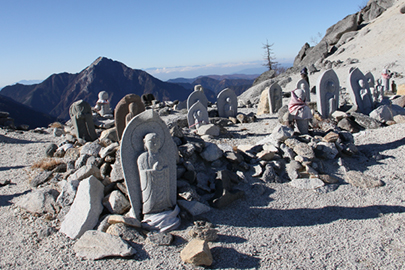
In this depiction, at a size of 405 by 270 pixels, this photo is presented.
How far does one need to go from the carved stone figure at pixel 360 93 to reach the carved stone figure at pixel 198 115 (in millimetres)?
5174

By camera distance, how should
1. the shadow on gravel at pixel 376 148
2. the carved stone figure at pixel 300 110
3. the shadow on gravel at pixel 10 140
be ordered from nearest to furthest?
the shadow on gravel at pixel 376 148
the carved stone figure at pixel 300 110
the shadow on gravel at pixel 10 140

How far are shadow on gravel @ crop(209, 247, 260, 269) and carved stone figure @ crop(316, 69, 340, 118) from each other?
733cm

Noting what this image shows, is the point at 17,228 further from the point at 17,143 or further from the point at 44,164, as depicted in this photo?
the point at 17,143

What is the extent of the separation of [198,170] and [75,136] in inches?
223

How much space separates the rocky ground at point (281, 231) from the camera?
3578 mm

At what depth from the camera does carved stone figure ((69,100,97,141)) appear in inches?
345

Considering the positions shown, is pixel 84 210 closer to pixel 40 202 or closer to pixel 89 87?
pixel 40 202

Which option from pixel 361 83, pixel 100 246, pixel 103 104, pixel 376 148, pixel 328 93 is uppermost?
pixel 103 104

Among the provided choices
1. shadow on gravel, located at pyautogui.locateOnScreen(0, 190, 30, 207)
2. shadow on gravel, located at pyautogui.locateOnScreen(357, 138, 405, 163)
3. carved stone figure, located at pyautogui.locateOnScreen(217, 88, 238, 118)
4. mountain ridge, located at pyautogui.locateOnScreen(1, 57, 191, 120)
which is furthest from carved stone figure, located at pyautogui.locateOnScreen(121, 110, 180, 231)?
mountain ridge, located at pyautogui.locateOnScreen(1, 57, 191, 120)

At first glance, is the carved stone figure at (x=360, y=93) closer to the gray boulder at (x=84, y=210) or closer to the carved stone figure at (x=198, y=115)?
the carved stone figure at (x=198, y=115)

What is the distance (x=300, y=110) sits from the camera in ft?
23.6

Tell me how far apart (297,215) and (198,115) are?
5.66 metres

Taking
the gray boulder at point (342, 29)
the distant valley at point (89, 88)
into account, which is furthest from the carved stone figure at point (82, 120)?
the gray boulder at point (342, 29)

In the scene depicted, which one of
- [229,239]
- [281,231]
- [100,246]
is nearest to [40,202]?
[100,246]
